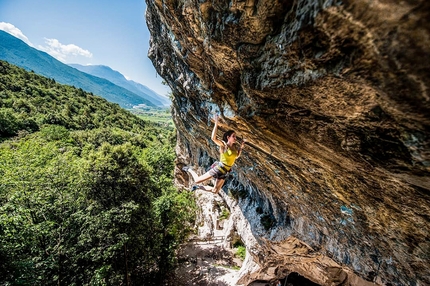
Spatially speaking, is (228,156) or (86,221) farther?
(86,221)

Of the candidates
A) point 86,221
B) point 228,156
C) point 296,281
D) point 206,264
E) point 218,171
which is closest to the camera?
point 228,156

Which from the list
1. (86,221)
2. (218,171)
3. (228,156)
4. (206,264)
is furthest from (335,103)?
(206,264)

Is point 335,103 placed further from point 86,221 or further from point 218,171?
point 86,221

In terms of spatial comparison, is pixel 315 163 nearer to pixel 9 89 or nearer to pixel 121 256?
pixel 121 256

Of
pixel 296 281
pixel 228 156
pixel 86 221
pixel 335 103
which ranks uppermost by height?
pixel 335 103

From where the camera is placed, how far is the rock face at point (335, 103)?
2.15m

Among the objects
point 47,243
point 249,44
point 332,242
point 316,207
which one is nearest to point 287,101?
point 249,44

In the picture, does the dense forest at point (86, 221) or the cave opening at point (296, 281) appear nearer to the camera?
the dense forest at point (86, 221)

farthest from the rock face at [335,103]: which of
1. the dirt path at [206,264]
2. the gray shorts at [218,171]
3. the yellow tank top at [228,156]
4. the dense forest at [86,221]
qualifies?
the dirt path at [206,264]

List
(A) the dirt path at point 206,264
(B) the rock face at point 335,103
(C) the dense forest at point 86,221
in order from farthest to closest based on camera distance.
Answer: (A) the dirt path at point 206,264 < (C) the dense forest at point 86,221 < (B) the rock face at point 335,103

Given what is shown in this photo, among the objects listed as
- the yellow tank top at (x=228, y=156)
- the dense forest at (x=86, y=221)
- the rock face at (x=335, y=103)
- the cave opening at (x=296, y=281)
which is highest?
the rock face at (x=335, y=103)

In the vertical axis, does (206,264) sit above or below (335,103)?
below

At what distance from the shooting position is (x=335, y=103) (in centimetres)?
327

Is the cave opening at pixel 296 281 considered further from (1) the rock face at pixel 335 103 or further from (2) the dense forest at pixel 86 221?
(1) the rock face at pixel 335 103
